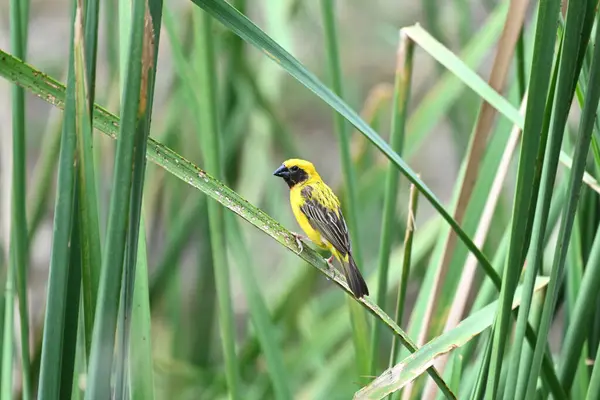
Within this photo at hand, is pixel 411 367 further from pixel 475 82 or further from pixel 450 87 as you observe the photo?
pixel 450 87

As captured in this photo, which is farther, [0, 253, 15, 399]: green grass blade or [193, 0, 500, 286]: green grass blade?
[0, 253, 15, 399]: green grass blade

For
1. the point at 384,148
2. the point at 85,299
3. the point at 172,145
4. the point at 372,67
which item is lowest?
the point at 85,299

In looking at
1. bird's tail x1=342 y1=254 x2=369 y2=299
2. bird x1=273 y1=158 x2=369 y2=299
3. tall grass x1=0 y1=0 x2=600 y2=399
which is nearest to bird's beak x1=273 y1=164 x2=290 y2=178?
bird x1=273 y1=158 x2=369 y2=299

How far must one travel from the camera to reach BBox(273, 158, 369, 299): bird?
45.9 inches

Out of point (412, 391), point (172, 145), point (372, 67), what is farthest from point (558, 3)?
point (372, 67)

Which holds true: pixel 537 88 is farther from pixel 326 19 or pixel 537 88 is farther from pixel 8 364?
pixel 8 364

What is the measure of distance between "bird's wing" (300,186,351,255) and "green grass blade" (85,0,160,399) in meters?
0.65

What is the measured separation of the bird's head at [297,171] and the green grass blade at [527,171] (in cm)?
72

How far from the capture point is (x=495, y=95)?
0.94m

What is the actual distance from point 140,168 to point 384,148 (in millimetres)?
272

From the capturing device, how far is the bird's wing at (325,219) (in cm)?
117

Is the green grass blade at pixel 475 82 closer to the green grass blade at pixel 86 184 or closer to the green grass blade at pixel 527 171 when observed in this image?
the green grass blade at pixel 527 171

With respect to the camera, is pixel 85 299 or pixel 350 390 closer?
pixel 85 299

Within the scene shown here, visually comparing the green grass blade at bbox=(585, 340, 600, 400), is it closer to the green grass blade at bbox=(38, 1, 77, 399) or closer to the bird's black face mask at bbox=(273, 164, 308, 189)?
the green grass blade at bbox=(38, 1, 77, 399)
